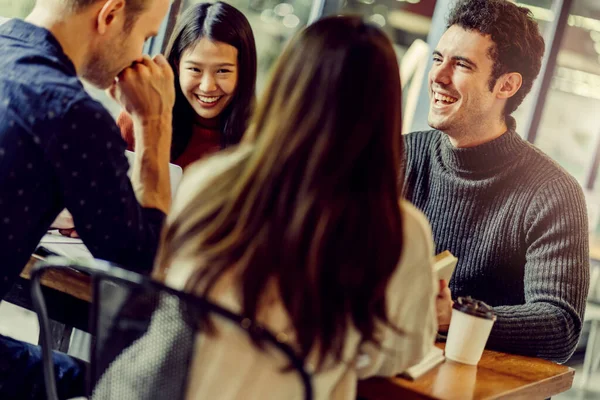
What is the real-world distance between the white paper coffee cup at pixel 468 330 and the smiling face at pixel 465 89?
34.4 inches

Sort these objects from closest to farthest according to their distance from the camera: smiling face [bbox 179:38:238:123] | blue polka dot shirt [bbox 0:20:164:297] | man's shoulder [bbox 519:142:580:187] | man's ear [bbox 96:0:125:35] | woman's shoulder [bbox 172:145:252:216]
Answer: woman's shoulder [bbox 172:145:252:216]
blue polka dot shirt [bbox 0:20:164:297]
man's ear [bbox 96:0:125:35]
man's shoulder [bbox 519:142:580:187]
smiling face [bbox 179:38:238:123]

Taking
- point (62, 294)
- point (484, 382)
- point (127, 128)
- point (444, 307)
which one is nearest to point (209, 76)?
point (127, 128)

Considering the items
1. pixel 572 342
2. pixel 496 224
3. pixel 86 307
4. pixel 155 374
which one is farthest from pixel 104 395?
pixel 496 224

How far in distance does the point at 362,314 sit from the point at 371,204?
15cm

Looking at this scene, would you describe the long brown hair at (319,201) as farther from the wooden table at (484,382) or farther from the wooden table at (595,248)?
the wooden table at (595,248)

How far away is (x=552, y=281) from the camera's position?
1962 millimetres

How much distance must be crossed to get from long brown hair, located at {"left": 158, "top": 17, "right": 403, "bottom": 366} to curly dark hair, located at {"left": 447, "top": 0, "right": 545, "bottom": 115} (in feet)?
4.52

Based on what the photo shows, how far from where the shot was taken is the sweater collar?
88.4 inches

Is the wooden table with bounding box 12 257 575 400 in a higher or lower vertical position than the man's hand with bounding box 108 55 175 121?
lower

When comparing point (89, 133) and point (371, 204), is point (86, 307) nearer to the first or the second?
point (89, 133)

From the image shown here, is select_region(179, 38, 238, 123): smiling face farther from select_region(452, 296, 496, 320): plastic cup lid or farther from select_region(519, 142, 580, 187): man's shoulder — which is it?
select_region(452, 296, 496, 320): plastic cup lid

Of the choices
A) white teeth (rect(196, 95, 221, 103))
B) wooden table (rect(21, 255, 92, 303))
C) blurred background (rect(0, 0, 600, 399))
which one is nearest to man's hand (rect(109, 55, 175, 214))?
wooden table (rect(21, 255, 92, 303))

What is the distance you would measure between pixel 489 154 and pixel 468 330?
85 centimetres

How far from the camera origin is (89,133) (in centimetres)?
133
